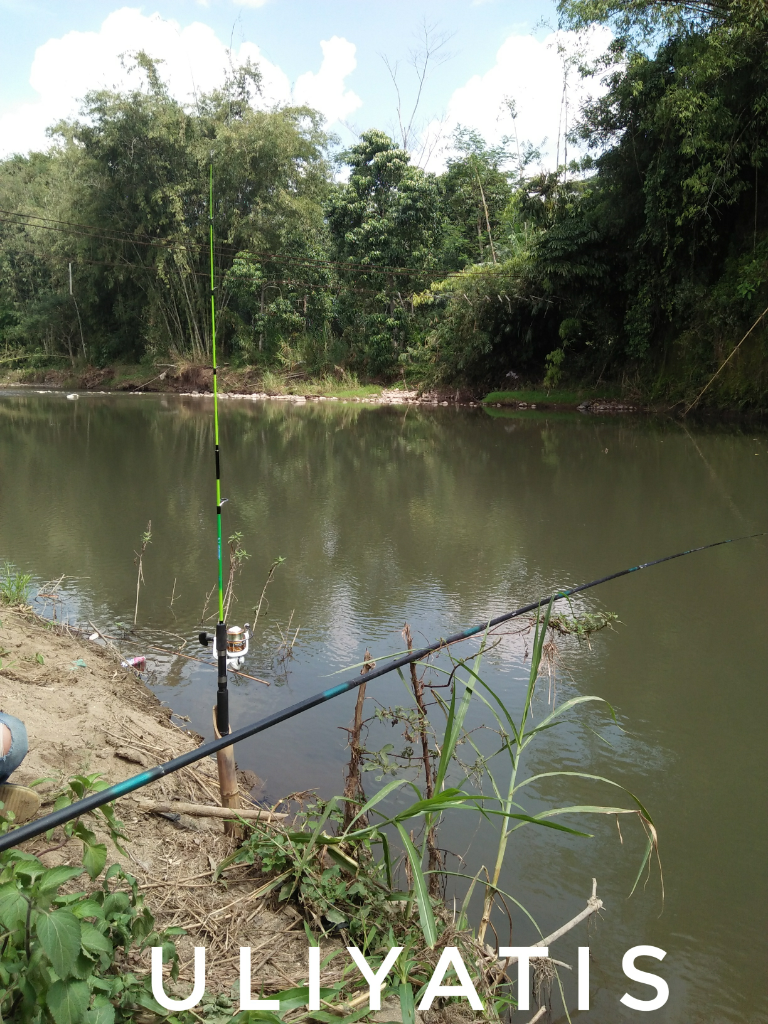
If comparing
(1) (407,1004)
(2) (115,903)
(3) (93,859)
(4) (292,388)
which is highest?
(4) (292,388)

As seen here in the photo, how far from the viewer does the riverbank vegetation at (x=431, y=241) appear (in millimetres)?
15836

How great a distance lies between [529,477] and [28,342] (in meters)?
32.8

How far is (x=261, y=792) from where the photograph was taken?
9.59ft

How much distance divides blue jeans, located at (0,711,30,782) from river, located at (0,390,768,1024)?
129 cm

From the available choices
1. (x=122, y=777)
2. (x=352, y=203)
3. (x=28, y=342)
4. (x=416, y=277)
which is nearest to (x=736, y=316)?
(x=416, y=277)

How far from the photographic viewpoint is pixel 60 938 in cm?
122

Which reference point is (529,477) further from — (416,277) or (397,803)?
(416,277)

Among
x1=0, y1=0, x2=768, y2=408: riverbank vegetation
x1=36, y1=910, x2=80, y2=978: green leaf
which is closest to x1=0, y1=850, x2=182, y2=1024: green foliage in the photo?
x1=36, y1=910, x2=80, y2=978: green leaf

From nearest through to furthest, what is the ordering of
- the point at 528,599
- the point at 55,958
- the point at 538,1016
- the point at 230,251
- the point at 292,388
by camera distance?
the point at 55,958
the point at 538,1016
the point at 528,599
the point at 292,388
the point at 230,251

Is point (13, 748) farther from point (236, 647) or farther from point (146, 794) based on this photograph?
point (236, 647)

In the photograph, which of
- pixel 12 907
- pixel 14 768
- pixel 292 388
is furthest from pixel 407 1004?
pixel 292 388

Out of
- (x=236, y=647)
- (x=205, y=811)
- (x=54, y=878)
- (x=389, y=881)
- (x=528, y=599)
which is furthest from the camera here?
(x=528, y=599)

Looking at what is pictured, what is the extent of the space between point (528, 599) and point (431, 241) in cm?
2192

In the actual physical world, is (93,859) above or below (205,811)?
above
